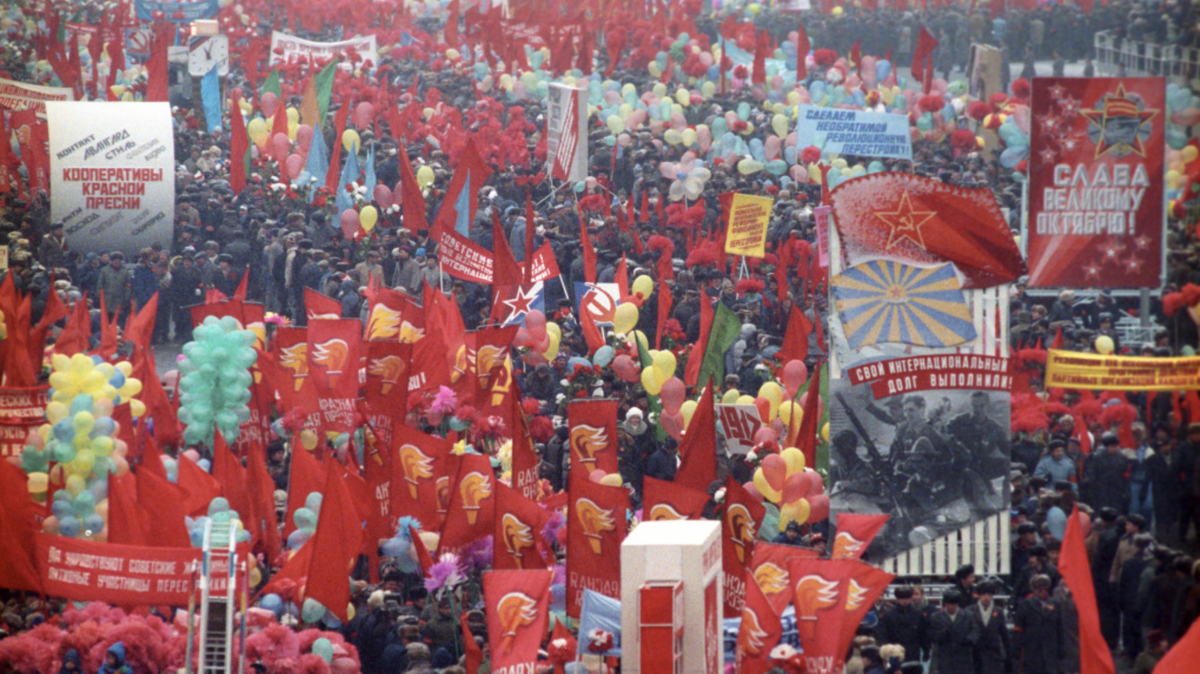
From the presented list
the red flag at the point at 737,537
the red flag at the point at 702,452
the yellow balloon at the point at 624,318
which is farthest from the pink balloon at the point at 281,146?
the red flag at the point at 737,537

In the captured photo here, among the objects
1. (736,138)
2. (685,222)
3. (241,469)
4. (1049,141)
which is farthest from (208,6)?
(1049,141)

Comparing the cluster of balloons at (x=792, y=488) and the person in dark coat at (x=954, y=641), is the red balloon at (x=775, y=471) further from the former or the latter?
the person in dark coat at (x=954, y=641)

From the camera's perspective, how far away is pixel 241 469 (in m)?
9.65

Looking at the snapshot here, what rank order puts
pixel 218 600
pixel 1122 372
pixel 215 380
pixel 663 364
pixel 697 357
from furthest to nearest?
pixel 697 357, pixel 663 364, pixel 215 380, pixel 1122 372, pixel 218 600

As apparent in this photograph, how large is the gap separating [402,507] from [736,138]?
11.6 meters

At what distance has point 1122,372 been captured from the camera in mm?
8625

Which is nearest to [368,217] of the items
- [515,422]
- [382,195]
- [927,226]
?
[382,195]

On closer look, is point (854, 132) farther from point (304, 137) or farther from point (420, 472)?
point (420, 472)

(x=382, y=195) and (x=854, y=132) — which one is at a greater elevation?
(x=854, y=132)

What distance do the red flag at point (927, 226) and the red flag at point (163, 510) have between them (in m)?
4.28

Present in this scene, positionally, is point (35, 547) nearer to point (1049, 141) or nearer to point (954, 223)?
point (954, 223)

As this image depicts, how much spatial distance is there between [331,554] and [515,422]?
77.4 inches

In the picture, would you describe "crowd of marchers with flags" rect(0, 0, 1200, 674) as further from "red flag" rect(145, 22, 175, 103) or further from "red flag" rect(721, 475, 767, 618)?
"red flag" rect(145, 22, 175, 103)

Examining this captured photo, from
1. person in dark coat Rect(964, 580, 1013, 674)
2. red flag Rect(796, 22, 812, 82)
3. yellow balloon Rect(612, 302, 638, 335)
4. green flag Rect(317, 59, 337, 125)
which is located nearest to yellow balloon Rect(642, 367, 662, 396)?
yellow balloon Rect(612, 302, 638, 335)
